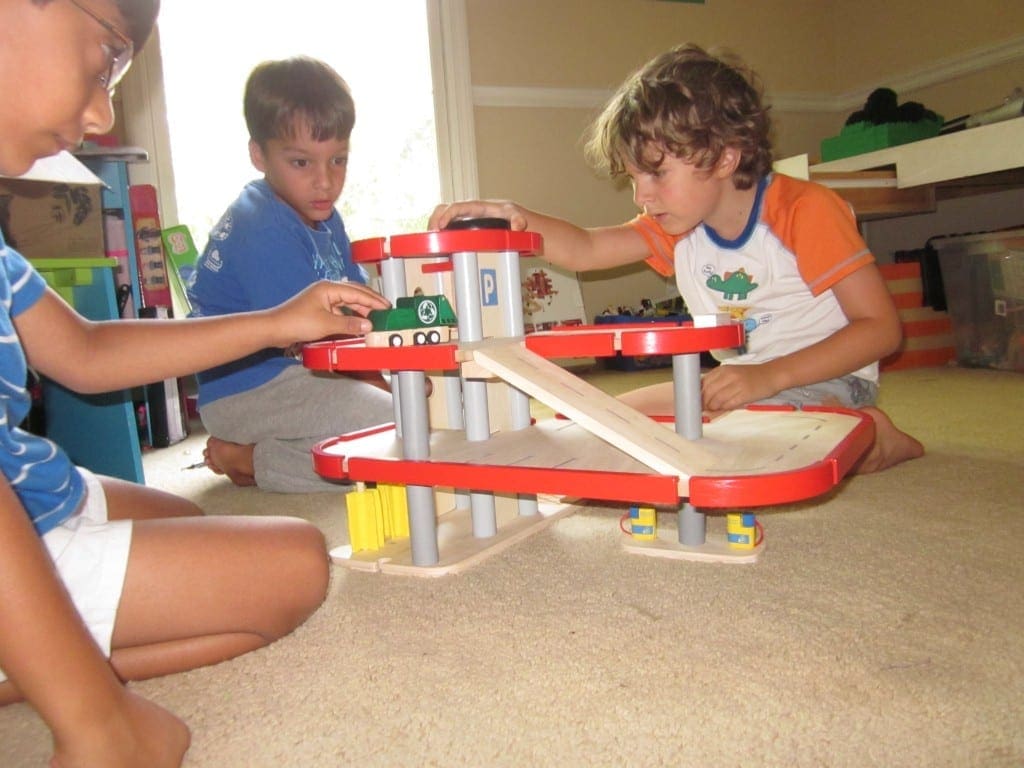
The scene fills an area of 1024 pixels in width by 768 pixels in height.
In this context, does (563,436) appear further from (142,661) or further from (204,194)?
(204,194)

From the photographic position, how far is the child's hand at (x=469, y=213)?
1.03 m

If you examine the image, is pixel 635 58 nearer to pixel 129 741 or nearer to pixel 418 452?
pixel 418 452

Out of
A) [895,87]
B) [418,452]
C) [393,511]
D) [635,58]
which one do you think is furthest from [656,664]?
[895,87]

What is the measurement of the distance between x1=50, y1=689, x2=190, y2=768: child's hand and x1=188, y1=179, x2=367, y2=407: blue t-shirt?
858mm

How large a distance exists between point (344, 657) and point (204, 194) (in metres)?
1.88

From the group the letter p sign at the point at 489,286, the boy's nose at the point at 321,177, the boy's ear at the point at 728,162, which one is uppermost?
the boy's nose at the point at 321,177

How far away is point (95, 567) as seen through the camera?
1.94 feet

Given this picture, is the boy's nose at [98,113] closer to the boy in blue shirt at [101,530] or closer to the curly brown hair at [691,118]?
the boy in blue shirt at [101,530]

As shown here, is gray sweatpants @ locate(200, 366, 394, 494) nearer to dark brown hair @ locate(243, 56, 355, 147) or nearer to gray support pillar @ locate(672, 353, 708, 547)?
dark brown hair @ locate(243, 56, 355, 147)

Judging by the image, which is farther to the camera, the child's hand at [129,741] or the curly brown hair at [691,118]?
the curly brown hair at [691,118]

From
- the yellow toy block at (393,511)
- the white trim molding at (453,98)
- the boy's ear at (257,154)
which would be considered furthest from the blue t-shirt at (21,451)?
the white trim molding at (453,98)

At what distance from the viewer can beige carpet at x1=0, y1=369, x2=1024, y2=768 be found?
0.52 metres

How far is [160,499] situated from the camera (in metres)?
0.86

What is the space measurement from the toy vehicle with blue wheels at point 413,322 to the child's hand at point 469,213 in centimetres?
17
